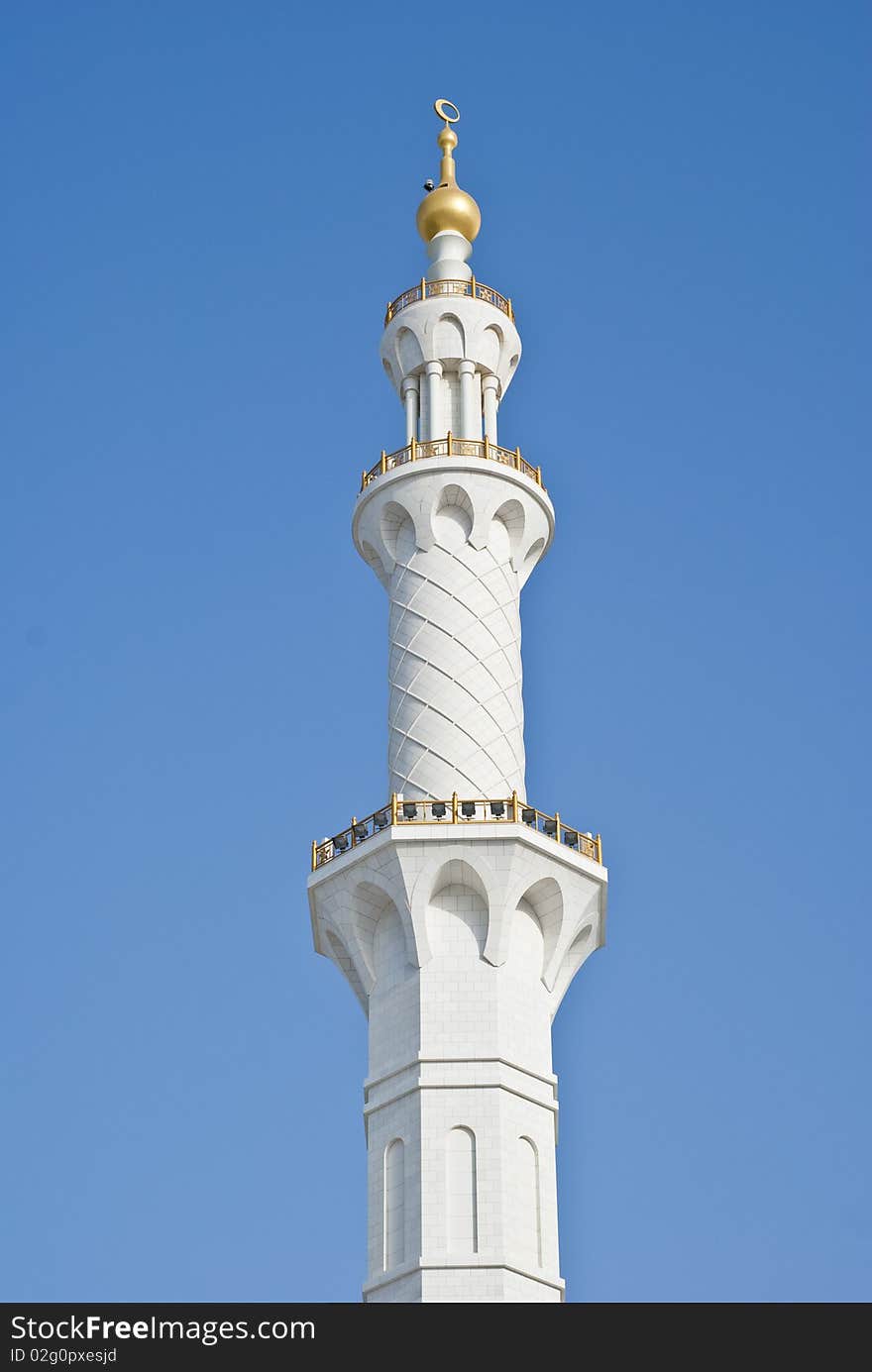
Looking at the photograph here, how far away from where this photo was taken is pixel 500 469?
172 ft

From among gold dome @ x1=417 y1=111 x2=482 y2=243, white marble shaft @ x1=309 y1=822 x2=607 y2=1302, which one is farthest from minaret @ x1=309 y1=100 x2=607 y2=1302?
gold dome @ x1=417 y1=111 x2=482 y2=243

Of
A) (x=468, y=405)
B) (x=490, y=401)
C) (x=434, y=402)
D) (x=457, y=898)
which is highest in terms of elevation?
(x=490, y=401)

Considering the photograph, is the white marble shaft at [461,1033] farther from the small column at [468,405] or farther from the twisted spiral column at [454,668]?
the small column at [468,405]

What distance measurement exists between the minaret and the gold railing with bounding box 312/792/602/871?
5cm

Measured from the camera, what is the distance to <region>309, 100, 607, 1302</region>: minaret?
4391 cm

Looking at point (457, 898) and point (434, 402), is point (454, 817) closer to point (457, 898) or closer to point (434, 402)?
point (457, 898)

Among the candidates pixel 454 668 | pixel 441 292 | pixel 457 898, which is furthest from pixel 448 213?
pixel 457 898

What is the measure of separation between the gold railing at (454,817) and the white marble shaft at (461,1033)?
0.35m

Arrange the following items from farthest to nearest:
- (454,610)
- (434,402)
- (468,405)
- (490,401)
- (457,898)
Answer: (490,401) < (434,402) < (468,405) < (454,610) < (457,898)

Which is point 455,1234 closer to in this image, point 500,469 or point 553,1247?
point 553,1247

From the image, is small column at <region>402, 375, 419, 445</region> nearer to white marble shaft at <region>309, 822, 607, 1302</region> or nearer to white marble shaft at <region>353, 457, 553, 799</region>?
white marble shaft at <region>353, 457, 553, 799</region>

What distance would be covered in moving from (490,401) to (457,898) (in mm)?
14599

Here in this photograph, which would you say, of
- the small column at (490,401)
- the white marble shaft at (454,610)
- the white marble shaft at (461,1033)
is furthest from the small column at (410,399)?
the white marble shaft at (461,1033)

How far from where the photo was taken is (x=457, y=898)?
4712cm
